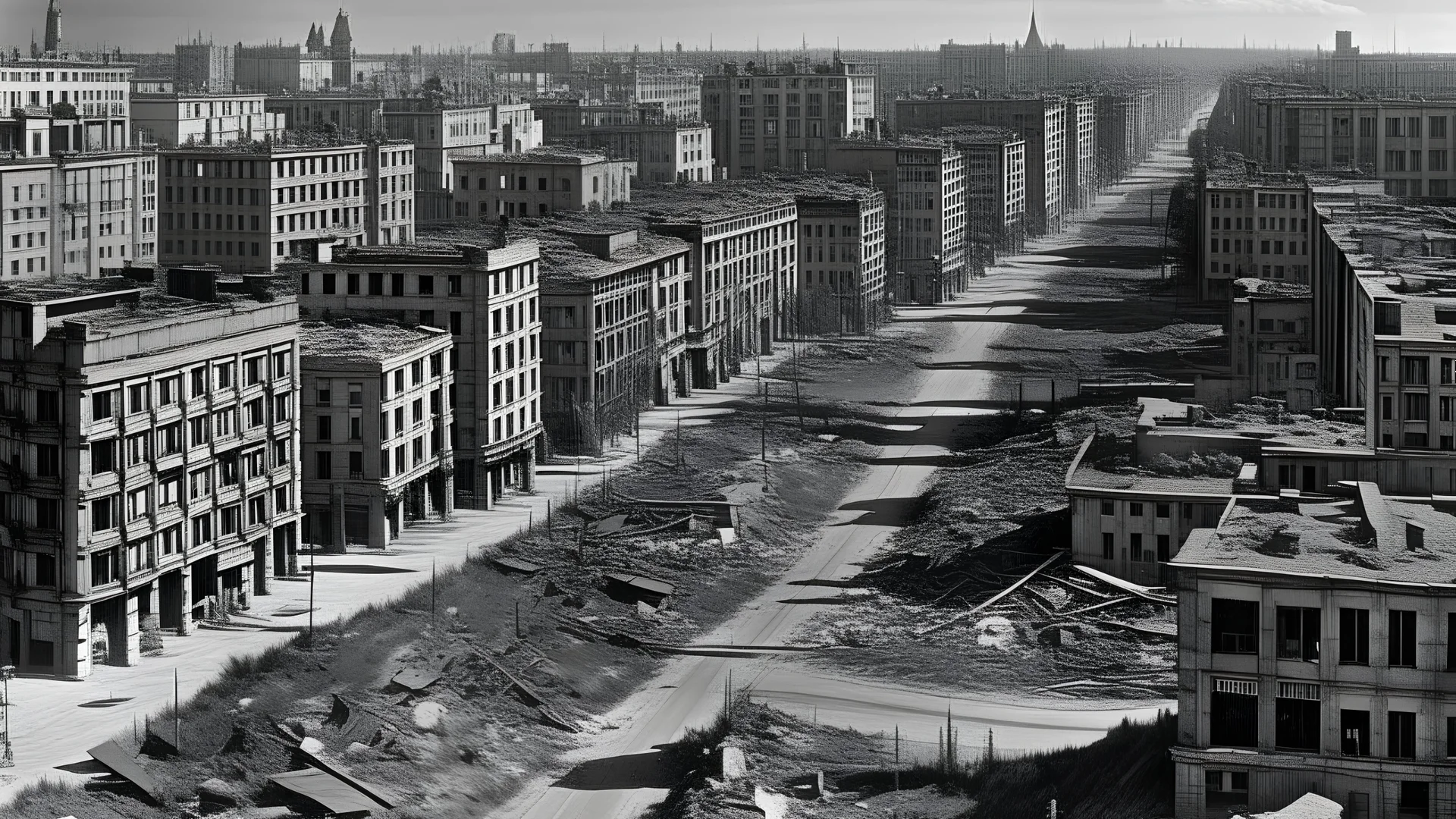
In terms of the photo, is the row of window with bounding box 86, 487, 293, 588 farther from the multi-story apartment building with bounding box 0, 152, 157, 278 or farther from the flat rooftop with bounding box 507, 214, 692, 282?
the multi-story apartment building with bounding box 0, 152, 157, 278

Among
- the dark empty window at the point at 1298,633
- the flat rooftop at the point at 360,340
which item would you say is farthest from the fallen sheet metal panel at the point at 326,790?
the flat rooftop at the point at 360,340

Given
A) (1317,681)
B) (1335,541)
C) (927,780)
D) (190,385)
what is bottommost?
(927,780)

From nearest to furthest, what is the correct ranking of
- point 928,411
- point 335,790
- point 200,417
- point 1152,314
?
point 335,790
point 200,417
point 928,411
point 1152,314

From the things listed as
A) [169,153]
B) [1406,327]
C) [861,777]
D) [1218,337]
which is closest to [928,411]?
[1218,337]

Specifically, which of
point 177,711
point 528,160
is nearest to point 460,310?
point 177,711

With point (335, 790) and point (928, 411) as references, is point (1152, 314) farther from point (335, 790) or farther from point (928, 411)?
point (335, 790)

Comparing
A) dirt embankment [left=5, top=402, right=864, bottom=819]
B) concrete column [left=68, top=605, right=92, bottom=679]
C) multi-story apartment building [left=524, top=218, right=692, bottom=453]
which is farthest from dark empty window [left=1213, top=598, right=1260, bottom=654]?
multi-story apartment building [left=524, top=218, right=692, bottom=453]

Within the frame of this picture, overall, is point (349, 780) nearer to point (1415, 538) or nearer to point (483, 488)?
point (1415, 538)
